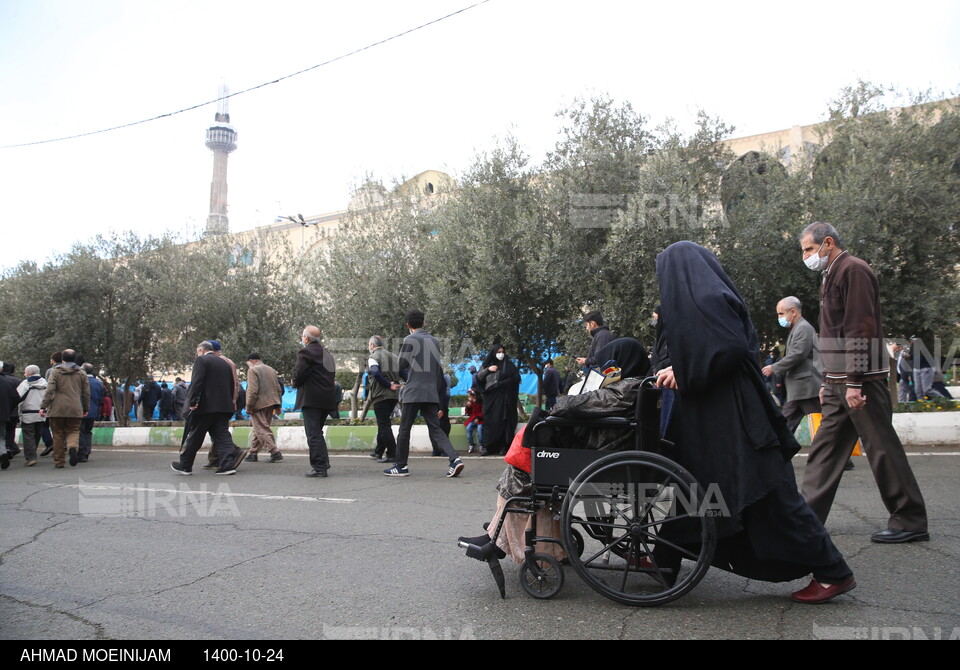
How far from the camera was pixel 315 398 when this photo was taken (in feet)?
28.9

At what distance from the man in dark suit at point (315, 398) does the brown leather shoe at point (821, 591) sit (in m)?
6.51

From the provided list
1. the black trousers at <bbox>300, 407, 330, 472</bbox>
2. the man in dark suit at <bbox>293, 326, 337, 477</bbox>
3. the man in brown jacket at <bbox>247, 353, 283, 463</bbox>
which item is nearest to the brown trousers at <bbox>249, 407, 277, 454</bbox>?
the man in brown jacket at <bbox>247, 353, 283, 463</bbox>

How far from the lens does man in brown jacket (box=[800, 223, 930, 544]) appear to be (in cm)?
420

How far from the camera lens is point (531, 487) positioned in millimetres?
3543

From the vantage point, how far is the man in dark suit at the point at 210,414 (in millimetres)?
9180

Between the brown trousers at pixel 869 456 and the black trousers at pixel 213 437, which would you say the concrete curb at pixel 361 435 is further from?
the brown trousers at pixel 869 456

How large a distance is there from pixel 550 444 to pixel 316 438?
5.82 m

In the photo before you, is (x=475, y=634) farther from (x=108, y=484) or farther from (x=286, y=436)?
(x=286, y=436)

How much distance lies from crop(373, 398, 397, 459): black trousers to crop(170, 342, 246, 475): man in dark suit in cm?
209

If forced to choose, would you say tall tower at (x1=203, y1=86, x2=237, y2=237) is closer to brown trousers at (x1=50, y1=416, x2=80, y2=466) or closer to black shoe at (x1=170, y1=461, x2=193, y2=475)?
brown trousers at (x1=50, y1=416, x2=80, y2=466)

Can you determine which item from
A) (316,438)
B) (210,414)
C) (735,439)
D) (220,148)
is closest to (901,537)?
(735,439)

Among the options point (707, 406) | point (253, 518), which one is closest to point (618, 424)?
point (707, 406)

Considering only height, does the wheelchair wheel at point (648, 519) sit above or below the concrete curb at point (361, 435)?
above

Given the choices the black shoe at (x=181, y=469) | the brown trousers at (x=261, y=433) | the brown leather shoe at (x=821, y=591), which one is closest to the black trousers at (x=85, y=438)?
the brown trousers at (x=261, y=433)
